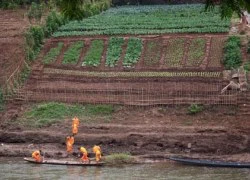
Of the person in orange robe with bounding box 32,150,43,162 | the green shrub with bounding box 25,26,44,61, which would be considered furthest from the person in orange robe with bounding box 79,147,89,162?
the green shrub with bounding box 25,26,44,61

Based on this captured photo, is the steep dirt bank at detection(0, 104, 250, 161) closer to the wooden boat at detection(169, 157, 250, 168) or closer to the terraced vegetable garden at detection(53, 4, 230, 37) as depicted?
the wooden boat at detection(169, 157, 250, 168)

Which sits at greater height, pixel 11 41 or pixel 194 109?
pixel 11 41

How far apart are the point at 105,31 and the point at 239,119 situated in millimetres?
11517

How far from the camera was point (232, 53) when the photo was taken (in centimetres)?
2945

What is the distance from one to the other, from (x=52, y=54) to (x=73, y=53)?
1112 millimetres

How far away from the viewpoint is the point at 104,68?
30.5 meters

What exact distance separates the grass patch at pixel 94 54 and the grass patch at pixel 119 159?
845 cm

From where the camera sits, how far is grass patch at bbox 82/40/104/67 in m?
31.0

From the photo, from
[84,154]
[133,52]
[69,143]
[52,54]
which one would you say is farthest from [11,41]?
[84,154]

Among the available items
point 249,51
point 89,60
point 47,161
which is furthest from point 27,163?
point 249,51

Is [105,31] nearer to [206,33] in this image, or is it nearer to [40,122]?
[206,33]

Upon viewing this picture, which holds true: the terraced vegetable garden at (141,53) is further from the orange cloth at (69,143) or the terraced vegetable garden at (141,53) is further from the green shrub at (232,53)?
the orange cloth at (69,143)

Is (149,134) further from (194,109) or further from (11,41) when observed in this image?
A: (11,41)

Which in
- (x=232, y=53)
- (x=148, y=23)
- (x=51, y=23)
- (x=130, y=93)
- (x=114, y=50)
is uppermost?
(x=51, y=23)
